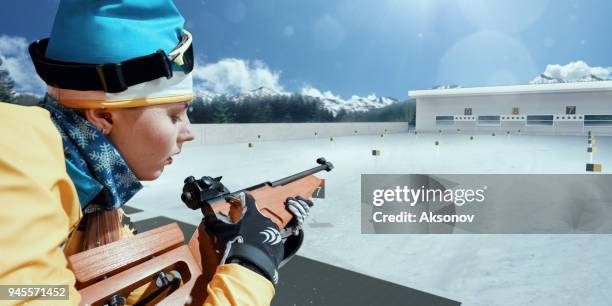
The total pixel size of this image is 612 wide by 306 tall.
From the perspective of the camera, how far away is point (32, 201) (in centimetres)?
→ 52

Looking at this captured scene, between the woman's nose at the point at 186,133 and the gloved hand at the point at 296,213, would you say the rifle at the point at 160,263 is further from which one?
the gloved hand at the point at 296,213

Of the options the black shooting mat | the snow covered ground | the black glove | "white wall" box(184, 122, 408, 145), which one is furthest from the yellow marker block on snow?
"white wall" box(184, 122, 408, 145)

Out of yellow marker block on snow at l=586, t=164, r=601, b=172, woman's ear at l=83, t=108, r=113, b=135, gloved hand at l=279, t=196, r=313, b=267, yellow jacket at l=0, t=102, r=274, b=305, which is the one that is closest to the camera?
yellow jacket at l=0, t=102, r=274, b=305

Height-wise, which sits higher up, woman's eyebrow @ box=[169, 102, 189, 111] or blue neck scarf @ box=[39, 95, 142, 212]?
woman's eyebrow @ box=[169, 102, 189, 111]

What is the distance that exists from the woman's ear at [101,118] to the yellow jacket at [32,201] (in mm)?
215

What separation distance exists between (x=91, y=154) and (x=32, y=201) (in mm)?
369

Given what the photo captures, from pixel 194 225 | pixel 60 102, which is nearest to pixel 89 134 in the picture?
pixel 60 102

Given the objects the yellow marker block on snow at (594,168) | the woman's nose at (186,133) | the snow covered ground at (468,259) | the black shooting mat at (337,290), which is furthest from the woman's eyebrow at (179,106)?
the yellow marker block on snow at (594,168)

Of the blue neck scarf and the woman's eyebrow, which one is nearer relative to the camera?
the blue neck scarf

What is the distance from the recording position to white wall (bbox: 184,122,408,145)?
1377 centimetres

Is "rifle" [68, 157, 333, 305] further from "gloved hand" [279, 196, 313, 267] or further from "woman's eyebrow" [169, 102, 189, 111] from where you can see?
"gloved hand" [279, 196, 313, 267]

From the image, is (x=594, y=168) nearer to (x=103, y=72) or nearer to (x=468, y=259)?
(x=468, y=259)

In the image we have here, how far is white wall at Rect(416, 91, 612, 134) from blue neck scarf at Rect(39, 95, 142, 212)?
2591 cm

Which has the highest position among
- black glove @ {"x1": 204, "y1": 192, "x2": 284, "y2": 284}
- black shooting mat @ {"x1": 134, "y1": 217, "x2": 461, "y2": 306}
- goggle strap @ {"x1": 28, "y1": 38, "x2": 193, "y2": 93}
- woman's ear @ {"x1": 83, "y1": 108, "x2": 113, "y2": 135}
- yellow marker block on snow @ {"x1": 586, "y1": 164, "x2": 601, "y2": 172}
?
goggle strap @ {"x1": 28, "y1": 38, "x2": 193, "y2": 93}
